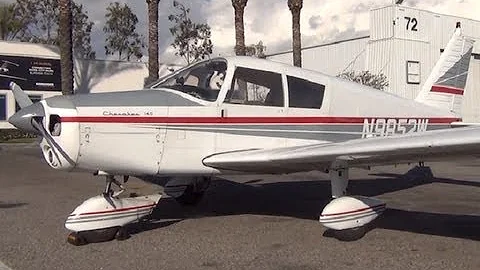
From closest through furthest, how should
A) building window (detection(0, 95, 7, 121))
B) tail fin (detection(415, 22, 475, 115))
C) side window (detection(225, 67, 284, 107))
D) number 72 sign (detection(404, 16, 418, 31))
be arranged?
side window (detection(225, 67, 284, 107)) → tail fin (detection(415, 22, 475, 115)) → number 72 sign (detection(404, 16, 418, 31)) → building window (detection(0, 95, 7, 121))

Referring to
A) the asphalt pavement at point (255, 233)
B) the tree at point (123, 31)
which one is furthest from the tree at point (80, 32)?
the asphalt pavement at point (255, 233)

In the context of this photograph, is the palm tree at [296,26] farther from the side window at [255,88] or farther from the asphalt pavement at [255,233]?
the side window at [255,88]

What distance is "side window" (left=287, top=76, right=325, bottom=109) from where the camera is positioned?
25.9ft

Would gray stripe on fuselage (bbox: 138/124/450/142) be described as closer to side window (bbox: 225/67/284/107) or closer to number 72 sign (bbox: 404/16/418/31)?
side window (bbox: 225/67/284/107)

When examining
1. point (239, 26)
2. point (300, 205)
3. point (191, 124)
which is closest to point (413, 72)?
point (239, 26)

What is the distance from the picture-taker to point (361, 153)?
6258mm

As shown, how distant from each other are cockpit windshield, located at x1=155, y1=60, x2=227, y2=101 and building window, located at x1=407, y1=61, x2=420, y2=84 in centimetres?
3023

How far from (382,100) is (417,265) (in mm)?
3849

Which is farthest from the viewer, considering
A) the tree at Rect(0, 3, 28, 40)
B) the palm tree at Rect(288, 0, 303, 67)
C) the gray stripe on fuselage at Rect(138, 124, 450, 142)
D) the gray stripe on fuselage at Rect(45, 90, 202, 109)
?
the tree at Rect(0, 3, 28, 40)

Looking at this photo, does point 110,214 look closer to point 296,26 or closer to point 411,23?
point 296,26

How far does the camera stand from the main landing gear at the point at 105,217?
6629 millimetres

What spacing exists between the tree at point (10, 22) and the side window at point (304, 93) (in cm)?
4855

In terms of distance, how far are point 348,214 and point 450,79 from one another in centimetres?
554

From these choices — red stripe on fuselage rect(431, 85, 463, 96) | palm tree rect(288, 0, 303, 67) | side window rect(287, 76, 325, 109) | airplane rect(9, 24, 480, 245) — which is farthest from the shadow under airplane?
palm tree rect(288, 0, 303, 67)
